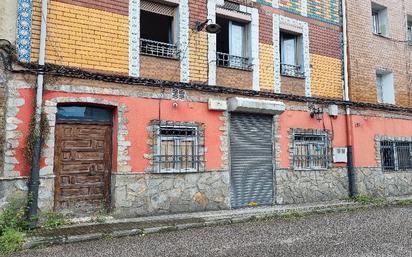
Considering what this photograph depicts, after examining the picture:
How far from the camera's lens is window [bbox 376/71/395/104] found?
1362cm

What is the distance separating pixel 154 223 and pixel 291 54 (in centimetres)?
734

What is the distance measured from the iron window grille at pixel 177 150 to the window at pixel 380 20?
30.9 ft

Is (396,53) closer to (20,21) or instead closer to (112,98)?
(112,98)

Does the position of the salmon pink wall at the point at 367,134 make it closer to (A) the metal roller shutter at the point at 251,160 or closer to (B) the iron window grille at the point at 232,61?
(A) the metal roller shutter at the point at 251,160

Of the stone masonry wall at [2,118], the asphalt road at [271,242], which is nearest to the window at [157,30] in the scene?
the stone masonry wall at [2,118]

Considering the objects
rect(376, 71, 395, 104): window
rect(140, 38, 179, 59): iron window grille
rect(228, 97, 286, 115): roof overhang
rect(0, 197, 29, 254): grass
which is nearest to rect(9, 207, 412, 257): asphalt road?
rect(0, 197, 29, 254): grass

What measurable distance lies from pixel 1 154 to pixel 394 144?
13.0 m

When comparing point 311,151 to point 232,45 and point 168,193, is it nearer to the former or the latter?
point 232,45

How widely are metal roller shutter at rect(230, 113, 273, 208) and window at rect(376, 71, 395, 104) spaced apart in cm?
594

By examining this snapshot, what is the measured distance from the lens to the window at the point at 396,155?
12.9m

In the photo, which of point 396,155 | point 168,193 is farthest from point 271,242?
point 396,155

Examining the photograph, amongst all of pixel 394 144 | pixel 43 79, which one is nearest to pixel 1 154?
pixel 43 79

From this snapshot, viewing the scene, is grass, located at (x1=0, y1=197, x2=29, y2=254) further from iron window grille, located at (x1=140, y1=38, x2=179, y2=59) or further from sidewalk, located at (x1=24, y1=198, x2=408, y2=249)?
iron window grille, located at (x1=140, y1=38, x2=179, y2=59)

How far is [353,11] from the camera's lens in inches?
502
